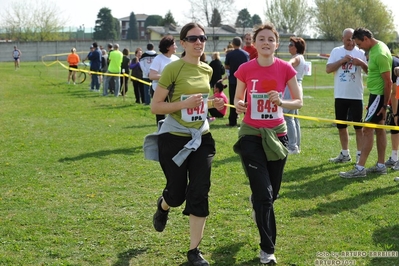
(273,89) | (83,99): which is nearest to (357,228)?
(273,89)

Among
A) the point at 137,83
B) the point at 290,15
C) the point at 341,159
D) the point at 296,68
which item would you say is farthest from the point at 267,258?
the point at 290,15

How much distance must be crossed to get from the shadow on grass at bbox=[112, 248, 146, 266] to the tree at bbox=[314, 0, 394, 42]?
7412 centimetres

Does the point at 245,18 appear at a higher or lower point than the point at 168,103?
higher

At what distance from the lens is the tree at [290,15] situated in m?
86.0

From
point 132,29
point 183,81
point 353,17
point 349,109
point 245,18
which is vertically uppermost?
point 245,18

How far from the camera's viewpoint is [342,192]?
760cm

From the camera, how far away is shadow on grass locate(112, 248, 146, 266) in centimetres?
510

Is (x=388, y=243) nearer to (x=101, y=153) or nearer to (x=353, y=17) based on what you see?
(x=101, y=153)

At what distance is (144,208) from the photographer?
270 inches

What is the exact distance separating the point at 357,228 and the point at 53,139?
25.9 ft

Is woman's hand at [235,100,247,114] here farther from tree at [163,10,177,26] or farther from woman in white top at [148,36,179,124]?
tree at [163,10,177,26]

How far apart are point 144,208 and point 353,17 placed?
7420 centimetres

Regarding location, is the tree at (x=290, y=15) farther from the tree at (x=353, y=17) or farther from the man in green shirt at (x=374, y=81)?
the man in green shirt at (x=374, y=81)

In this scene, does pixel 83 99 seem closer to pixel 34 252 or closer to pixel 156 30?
pixel 34 252
